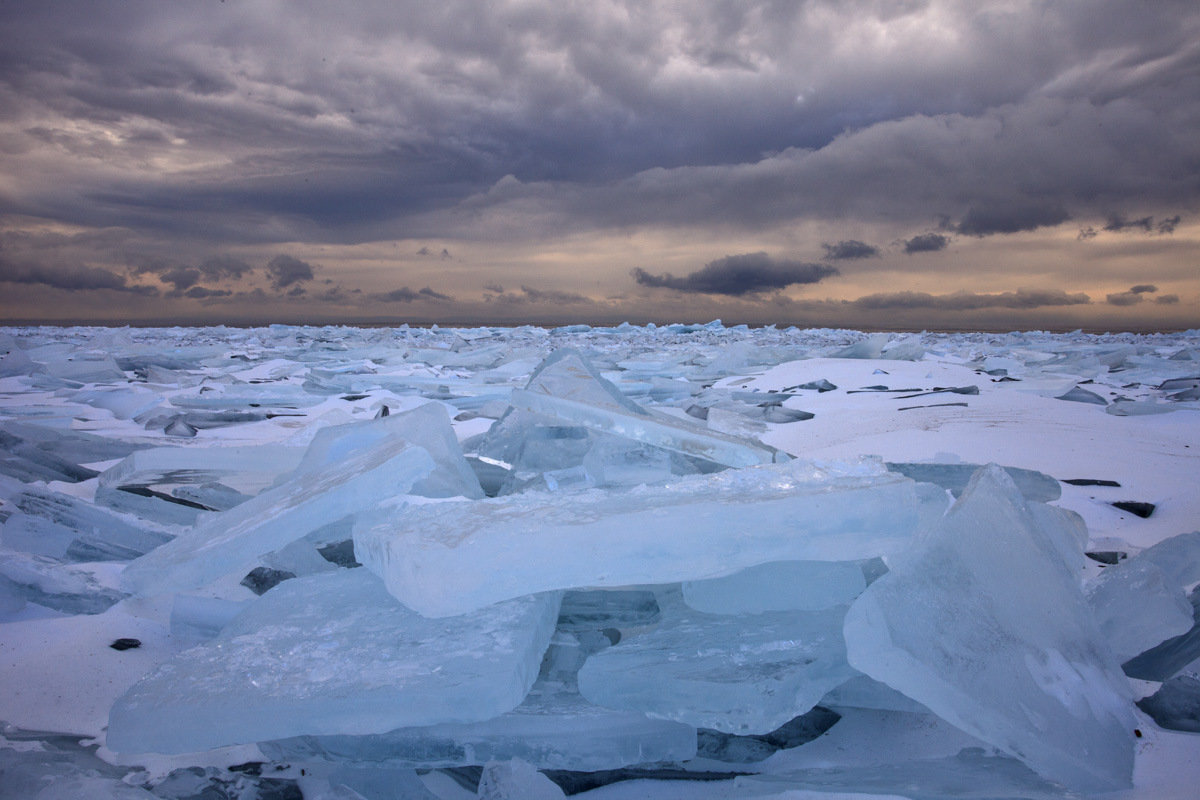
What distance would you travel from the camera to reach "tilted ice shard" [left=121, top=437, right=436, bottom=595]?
114 centimetres

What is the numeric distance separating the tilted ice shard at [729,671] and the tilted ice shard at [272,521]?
0.59 meters

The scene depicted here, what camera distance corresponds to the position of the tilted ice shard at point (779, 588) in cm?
100

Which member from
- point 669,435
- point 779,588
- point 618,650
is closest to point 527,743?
point 618,650

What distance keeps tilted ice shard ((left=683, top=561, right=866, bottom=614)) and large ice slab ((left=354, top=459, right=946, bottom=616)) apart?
101 mm

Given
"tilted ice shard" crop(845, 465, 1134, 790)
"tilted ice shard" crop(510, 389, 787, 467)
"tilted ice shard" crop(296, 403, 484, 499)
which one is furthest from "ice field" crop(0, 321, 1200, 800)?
"tilted ice shard" crop(510, 389, 787, 467)

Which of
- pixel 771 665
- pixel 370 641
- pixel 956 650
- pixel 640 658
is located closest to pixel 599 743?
pixel 640 658

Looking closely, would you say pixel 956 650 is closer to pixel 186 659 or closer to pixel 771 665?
pixel 771 665

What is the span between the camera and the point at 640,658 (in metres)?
0.91

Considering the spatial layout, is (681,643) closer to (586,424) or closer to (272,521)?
(272,521)

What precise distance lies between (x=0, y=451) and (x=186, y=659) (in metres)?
2.11

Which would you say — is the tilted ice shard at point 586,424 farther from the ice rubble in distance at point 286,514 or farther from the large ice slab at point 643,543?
the large ice slab at point 643,543

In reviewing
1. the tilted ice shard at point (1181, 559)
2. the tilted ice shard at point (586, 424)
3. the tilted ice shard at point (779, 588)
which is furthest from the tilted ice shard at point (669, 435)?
the tilted ice shard at point (1181, 559)

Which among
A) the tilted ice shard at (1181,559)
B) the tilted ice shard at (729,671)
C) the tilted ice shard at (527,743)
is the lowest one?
the tilted ice shard at (527,743)

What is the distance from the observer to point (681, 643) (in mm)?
956
